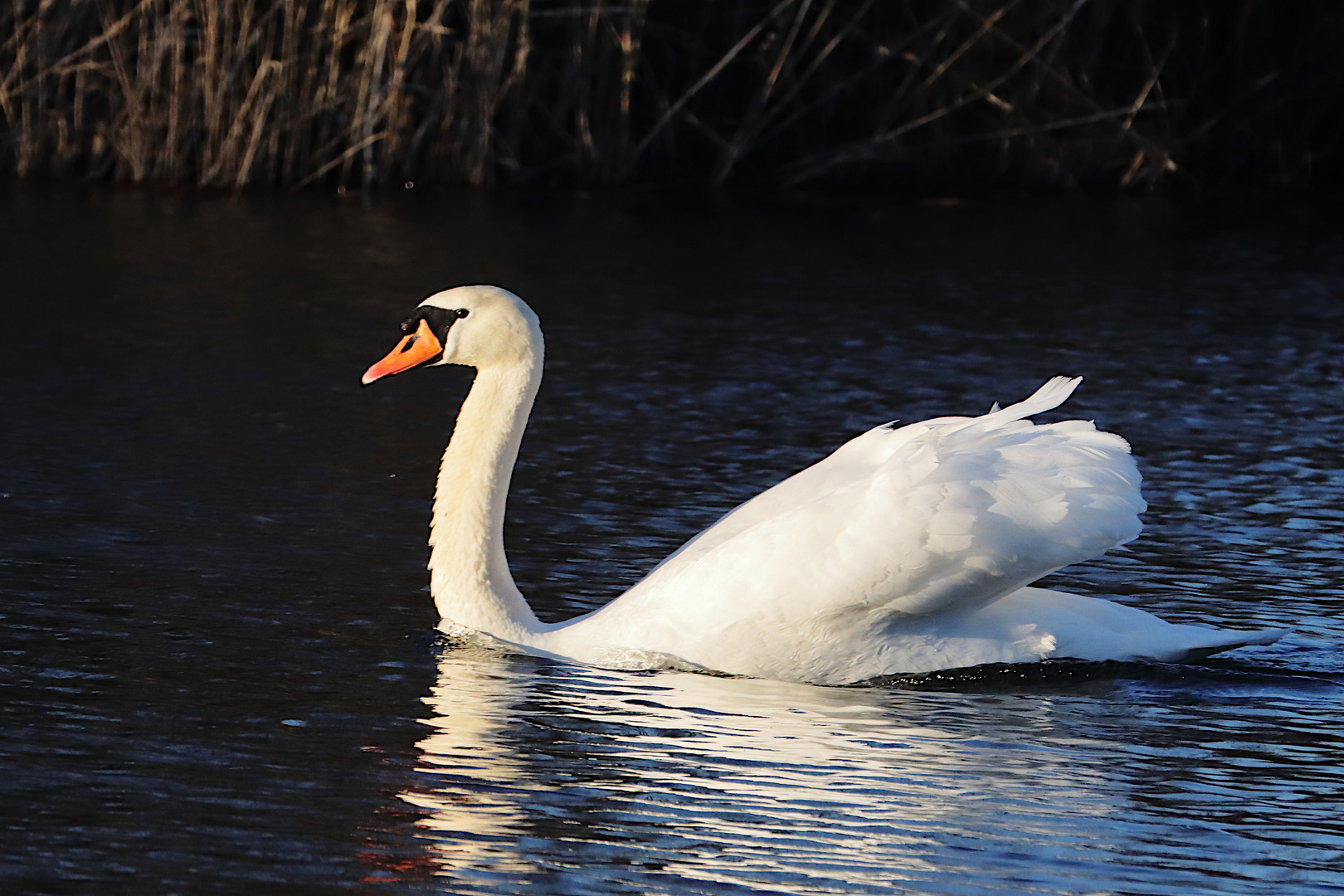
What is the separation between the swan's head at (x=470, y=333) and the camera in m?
6.93

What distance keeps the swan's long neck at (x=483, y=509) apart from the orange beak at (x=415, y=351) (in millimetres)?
172

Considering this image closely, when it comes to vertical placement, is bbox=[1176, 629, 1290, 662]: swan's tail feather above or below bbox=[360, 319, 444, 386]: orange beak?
below

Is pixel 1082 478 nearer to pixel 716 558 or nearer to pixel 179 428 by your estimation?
pixel 716 558

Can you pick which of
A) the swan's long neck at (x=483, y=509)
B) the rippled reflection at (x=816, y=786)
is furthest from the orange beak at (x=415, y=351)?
the rippled reflection at (x=816, y=786)

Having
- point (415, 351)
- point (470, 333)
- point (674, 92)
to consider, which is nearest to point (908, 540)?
point (470, 333)

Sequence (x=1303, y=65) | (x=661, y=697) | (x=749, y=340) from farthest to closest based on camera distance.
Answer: (x=1303, y=65)
(x=749, y=340)
(x=661, y=697)

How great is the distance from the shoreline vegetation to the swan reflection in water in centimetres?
1207

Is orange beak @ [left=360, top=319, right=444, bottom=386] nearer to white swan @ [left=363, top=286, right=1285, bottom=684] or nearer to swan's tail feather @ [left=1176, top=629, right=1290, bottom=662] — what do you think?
white swan @ [left=363, top=286, right=1285, bottom=684]

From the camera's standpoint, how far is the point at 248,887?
454 cm

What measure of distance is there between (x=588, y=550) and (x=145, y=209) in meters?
10.3

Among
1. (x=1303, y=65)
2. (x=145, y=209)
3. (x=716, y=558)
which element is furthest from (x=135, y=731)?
(x=1303, y=65)

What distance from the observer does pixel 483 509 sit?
682 cm

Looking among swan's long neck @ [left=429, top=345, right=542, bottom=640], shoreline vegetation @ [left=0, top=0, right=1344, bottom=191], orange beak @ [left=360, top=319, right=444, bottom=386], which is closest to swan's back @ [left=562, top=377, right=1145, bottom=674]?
swan's long neck @ [left=429, top=345, right=542, bottom=640]

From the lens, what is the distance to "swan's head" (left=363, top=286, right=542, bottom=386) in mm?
6926
